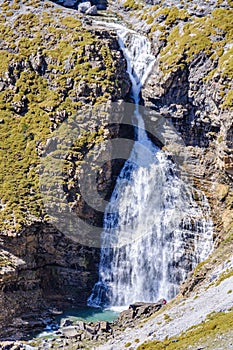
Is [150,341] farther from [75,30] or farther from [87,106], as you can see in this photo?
[75,30]

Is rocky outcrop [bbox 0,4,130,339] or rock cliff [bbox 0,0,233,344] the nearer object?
rocky outcrop [bbox 0,4,130,339]

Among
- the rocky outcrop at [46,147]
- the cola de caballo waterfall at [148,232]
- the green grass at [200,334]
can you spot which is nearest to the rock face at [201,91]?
the cola de caballo waterfall at [148,232]

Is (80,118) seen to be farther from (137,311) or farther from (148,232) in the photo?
(137,311)

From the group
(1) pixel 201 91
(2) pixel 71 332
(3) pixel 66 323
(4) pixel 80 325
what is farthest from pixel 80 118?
(2) pixel 71 332

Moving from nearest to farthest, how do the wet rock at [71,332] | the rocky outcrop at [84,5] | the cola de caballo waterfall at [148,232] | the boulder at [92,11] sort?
the wet rock at [71,332], the cola de caballo waterfall at [148,232], the boulder at [92,11], the rocky outcrop at [84,5]

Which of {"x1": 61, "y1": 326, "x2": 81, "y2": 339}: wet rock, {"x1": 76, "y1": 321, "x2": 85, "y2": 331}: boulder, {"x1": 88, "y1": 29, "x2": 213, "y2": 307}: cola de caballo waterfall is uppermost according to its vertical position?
{"x1": 88, "y1": 29, "x2": 213, "y2": 307}: cola de caballo waterfall

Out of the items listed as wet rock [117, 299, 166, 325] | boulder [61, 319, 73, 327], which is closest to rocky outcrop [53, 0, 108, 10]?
wet rock [117, 299, 166, 325]

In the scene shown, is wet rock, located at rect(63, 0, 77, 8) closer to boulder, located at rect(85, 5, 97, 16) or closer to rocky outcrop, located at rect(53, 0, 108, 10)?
rocky outcrop, located at rect(53, 0, 108, 10)

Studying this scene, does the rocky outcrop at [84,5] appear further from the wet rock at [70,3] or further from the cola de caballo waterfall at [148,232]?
the cola de caballo waterfall at [148,232]

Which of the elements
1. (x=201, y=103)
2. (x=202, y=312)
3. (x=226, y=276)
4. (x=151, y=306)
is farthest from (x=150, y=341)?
(x=201, y=103)
